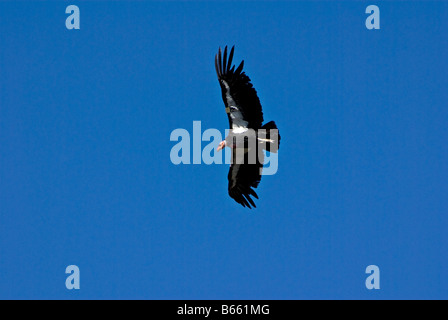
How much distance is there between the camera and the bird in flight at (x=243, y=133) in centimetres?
1620

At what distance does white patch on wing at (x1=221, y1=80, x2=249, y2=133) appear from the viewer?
54.4 ft

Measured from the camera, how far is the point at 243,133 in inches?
668

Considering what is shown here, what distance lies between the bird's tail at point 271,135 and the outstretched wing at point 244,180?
113 centimetres

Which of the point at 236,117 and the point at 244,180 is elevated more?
the point at 236,117

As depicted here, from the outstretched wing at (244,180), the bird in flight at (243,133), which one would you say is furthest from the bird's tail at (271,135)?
the outstretched wing at (244,180)

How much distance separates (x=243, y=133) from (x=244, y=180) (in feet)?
4.84

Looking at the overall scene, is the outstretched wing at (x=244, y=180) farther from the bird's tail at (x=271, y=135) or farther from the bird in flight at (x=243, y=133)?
the bird's tail at (x=271, y=135)

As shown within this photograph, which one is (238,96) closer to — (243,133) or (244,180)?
(243,133)

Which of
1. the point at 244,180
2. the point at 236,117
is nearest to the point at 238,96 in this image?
the point at 236,117

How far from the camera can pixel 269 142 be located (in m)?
16.5
